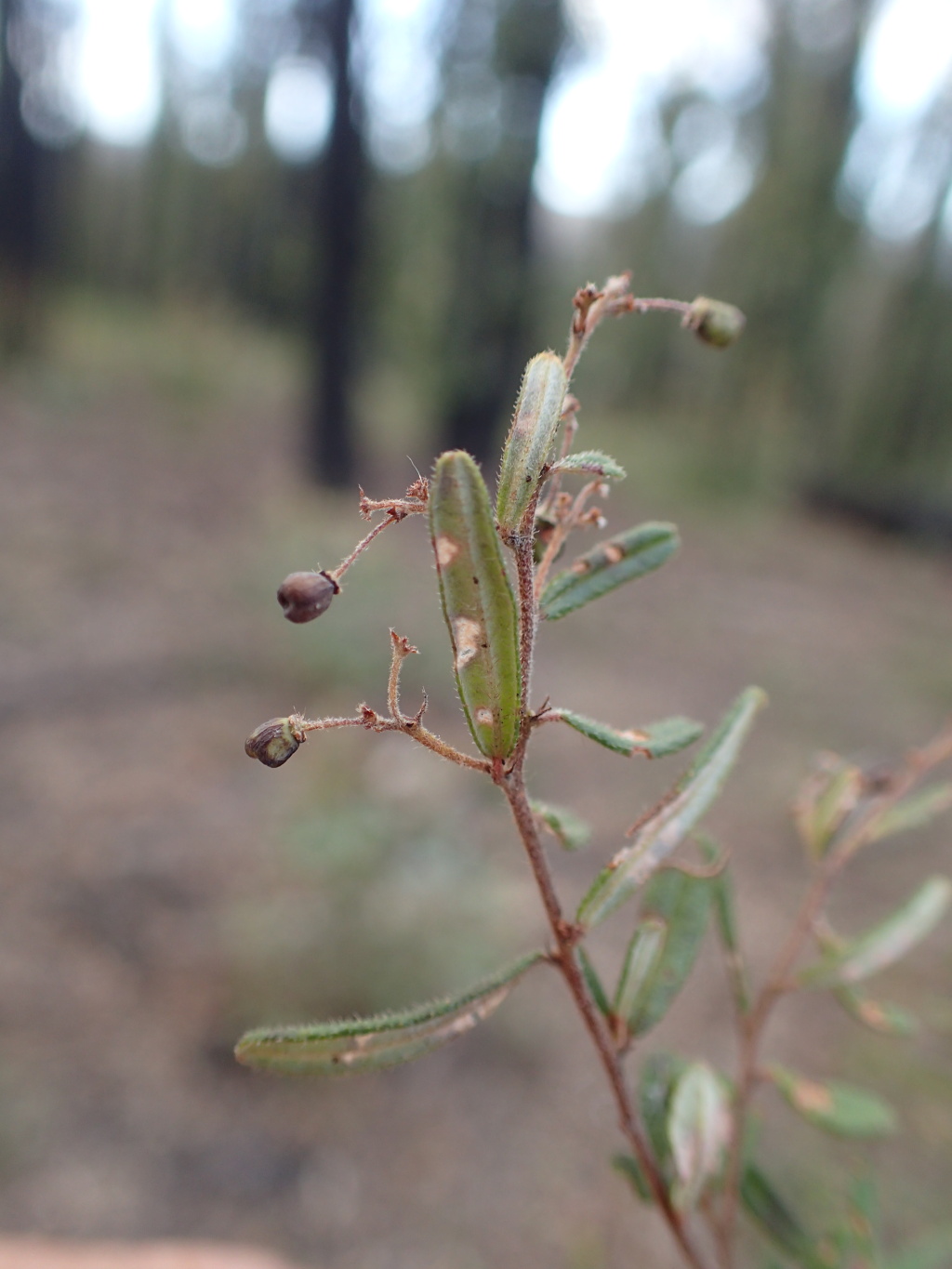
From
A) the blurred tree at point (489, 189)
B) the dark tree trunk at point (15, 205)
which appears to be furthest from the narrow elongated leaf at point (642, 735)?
the dark tree trunk at point (15, 205)

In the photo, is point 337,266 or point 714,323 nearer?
point 714,323

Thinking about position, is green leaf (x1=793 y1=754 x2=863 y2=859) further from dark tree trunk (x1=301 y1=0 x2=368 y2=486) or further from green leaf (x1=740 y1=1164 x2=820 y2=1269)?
dark tree trunk (x1=301 y1=0 x2=368 y2=486)

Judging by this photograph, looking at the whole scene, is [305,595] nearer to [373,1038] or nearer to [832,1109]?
[373,1038]

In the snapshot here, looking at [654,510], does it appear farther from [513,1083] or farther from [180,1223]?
[180,1223]

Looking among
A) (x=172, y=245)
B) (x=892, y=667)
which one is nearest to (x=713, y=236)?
(x=892, y=667)

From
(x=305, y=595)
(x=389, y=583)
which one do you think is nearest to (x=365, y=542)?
(x=305, y=595)

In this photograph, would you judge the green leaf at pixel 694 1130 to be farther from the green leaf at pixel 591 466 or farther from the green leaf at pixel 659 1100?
the green leaf at pixel 591 466
